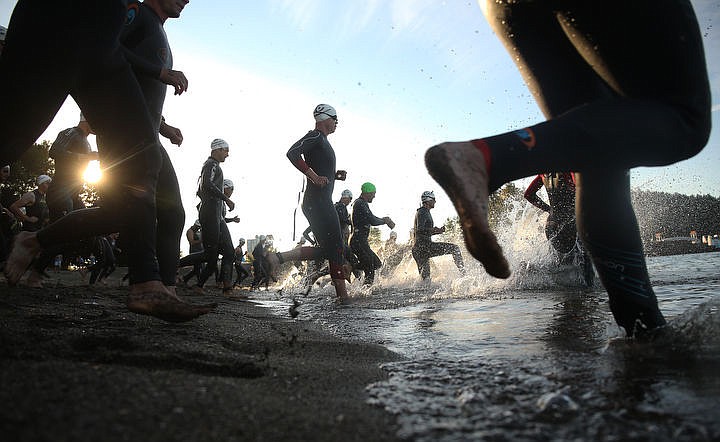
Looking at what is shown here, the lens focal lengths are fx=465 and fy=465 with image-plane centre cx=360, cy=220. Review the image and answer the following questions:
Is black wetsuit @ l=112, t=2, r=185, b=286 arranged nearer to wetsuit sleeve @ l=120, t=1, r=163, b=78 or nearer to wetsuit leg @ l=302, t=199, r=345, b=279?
wetsuit sleeve @ l=120, t=1, r=163, b=78

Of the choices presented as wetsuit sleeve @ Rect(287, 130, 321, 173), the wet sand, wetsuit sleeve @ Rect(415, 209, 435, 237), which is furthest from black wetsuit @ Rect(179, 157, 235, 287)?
the wet sand

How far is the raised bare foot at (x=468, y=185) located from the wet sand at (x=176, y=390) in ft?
1.43

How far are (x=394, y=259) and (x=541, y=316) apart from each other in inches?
375

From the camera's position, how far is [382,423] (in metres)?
0.78

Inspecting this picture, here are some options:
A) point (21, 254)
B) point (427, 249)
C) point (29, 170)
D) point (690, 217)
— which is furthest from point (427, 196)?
point (690, 217)

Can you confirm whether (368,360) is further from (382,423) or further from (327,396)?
(382,423)

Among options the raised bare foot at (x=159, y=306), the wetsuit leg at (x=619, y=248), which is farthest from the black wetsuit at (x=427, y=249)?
the wetsuit leg at (x=619, y=248)

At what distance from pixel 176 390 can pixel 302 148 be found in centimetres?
466

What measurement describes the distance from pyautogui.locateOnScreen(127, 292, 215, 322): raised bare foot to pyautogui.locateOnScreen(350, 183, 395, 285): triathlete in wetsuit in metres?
7.51

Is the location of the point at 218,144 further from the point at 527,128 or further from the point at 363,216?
the point at 527,128

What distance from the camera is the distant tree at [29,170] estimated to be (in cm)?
2983

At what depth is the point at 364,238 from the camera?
979cm

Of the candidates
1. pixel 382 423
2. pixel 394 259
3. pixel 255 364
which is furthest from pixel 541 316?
pixel 394 259

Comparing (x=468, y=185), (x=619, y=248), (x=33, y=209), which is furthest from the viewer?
(x=33, y=209)
